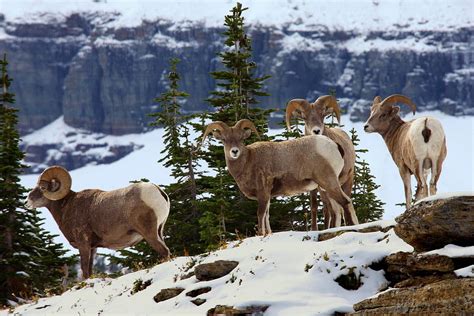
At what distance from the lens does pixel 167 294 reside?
12.0m

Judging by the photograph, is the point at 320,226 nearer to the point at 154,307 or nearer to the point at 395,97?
the point at 395,97

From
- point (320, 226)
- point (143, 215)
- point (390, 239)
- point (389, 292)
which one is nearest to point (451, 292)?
point (389, 292)

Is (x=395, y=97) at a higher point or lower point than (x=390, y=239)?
higher

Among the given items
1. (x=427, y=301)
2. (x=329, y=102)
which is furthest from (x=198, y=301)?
(x=329, y=102)

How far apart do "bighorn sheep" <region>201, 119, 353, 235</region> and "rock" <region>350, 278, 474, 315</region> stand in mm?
4681

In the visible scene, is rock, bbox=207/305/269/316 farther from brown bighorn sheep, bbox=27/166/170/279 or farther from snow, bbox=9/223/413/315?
brown bighorn sheep, bbox=27/166/170/279

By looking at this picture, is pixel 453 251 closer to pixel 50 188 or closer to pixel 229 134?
pixel 229 134

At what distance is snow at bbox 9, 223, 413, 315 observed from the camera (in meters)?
10.4

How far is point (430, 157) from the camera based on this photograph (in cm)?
1475

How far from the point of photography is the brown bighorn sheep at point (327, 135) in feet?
50.6

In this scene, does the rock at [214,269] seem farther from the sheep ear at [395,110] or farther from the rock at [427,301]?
the sheep ear at [395,110]

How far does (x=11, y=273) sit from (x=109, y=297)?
36.9ft

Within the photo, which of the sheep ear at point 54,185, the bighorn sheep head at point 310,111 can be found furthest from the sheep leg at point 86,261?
the bighorn sheep head at point 310,111

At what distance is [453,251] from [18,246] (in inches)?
698
